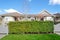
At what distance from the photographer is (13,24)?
102 feet

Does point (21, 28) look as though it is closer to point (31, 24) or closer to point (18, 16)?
point (31, 24)

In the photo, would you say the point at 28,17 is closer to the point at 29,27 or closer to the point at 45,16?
the point at 45,16

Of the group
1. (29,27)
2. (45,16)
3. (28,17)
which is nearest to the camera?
(29,27)

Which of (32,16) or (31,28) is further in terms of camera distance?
(32,16)

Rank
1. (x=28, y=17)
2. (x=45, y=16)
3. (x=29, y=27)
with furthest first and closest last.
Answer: (x=45, y=16) < (x=28, y=17) < (x=29, y=27)

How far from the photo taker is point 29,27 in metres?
31.4

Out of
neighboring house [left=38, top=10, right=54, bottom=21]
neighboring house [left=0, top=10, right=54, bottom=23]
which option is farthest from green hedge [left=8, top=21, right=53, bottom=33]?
neighboring house [left=0, top=10, right=54, bottom=23]

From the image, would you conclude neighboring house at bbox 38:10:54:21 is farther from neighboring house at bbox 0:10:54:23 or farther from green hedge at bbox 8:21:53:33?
green hedge at bbox 8:21:53:33

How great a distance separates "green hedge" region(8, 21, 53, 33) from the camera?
102ft

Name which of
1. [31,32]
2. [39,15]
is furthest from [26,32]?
[39,15]

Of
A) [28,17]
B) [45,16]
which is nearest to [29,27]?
[28,17]

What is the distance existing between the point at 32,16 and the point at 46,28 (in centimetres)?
3949

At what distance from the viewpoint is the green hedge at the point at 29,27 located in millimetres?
31066

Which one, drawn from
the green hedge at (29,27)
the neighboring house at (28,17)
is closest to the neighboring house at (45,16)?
the neighboring house at (28,17)
